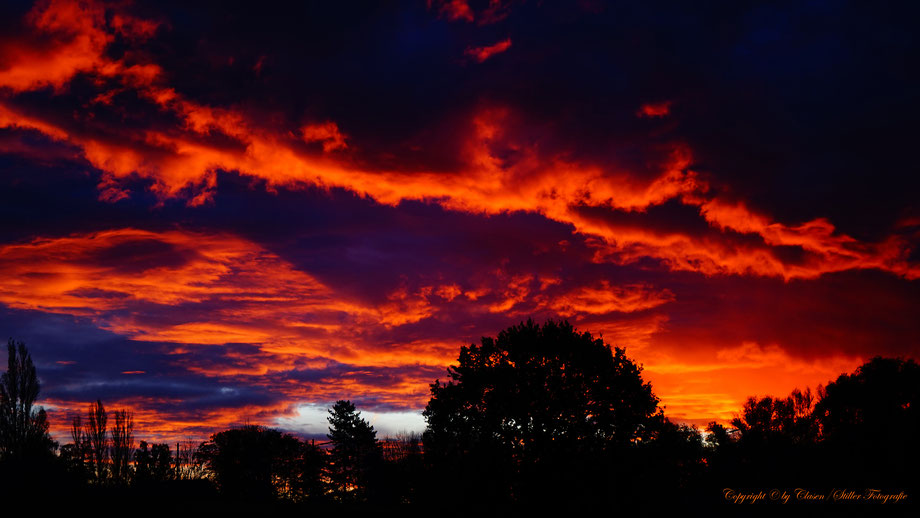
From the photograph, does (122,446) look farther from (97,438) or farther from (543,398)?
(543,398)

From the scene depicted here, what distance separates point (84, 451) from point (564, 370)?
10231 cm

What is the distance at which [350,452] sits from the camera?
120562mm

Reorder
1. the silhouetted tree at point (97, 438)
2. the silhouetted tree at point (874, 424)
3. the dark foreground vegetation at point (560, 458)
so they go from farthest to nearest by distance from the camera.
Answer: the silhouetted tree at point (97, 438), the silhouetted tree at point (874, 424), the dark foreground vegetation at point (560, 458)

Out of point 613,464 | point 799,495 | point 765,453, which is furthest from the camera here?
point 765,453

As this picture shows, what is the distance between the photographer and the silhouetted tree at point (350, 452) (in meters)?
113

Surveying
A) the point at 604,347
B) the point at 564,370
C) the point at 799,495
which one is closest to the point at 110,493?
the point at 564,370

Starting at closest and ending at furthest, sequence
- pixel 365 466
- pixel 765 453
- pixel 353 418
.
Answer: pixel 765 453 → pixel 365 466 → pixel 353 418

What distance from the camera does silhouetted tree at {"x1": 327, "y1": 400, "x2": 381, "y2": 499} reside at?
370 ft

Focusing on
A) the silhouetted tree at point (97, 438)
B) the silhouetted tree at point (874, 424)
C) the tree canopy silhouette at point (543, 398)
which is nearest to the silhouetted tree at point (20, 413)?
the silhouetted tree at point (97, 438)

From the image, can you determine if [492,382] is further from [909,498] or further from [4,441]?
[4,441]

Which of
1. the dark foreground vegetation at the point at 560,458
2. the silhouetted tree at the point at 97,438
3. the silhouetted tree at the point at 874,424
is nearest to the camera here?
the dark foreground vegetation at the point at 560,458

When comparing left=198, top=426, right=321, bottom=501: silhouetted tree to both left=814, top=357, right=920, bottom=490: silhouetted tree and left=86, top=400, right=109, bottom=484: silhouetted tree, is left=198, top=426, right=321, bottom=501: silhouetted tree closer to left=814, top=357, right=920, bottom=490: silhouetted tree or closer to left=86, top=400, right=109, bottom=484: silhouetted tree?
left=86, top=400, right=109, bottom=484: silhouetted tree

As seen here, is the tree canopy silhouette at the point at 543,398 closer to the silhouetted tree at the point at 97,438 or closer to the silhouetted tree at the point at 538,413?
the silhouetted tree at the point at 538,413

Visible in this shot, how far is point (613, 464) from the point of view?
40.0 meters
